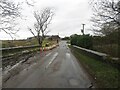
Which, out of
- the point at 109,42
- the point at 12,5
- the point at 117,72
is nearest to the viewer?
the point at 117,72

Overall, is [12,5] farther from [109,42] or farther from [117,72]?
[117,72]

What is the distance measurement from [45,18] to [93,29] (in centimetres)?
5156

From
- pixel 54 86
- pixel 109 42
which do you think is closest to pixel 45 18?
pixel 109 42

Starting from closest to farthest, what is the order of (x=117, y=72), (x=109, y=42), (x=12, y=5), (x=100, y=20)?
1. (x=117, y=72)
2. (x=109, y=42)
3. (x=12, y=5)
4. (x=100, y=20)

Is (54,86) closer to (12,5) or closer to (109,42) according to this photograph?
(109,42)

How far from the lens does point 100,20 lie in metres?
18.8

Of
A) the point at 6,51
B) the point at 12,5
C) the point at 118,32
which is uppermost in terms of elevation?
the point at 12,5

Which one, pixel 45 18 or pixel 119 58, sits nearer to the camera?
pixel 119 58

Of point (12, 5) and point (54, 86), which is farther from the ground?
point (12, 5)

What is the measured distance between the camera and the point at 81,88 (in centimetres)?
911

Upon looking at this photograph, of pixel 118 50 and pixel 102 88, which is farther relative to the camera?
pixel 118 50

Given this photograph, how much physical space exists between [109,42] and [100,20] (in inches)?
203

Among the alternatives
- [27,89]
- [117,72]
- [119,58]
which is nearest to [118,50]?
[119,58]

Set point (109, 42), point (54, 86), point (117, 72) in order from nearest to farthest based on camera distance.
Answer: point (54, 86) → point (117, 72) → point (109, 42)
